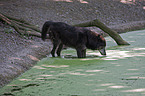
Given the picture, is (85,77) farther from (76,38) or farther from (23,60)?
(76,38)

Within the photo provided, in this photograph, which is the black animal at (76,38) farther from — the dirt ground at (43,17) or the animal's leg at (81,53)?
the dirt ground at (43,17)

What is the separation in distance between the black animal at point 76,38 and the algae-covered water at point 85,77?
1.00 feet

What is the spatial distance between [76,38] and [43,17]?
7.01 meters

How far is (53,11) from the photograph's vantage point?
1580cm

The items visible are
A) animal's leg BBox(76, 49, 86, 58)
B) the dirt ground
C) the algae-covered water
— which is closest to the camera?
the algae-covered water

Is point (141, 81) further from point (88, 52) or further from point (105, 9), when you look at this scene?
point (105, 9)

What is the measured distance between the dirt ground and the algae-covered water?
437 millimetres

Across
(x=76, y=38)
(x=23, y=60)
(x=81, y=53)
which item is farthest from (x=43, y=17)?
(x=23, y=60)

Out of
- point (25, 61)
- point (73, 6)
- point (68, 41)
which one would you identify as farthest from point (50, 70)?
point (73, 6)

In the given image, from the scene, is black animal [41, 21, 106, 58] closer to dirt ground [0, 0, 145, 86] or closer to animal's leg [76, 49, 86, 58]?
animal's leg [76, 49, 86, 58]

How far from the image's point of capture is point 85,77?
5434mm

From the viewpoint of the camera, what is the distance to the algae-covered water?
4500 mm

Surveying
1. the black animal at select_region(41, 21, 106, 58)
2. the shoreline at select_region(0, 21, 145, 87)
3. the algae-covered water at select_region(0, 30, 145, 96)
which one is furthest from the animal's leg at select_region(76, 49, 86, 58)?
the shoreline at select_region(0, 21, 145, 87)

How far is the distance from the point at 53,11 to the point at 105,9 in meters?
3.75
